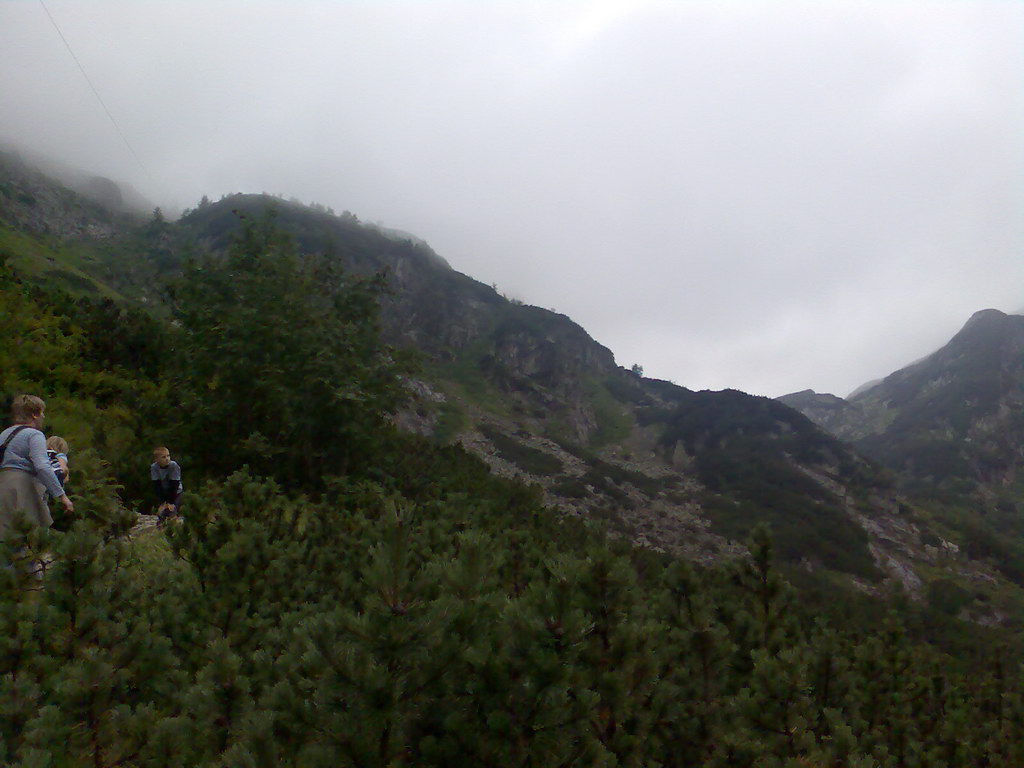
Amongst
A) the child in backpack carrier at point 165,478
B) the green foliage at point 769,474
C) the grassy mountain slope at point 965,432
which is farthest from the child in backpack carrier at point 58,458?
the grassy mountain slope at point 965,432

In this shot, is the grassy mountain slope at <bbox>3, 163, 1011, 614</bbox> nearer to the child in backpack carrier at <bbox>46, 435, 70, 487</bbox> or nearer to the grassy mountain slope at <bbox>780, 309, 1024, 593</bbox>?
the child in backpack carrier at <bbox>46, 435, 70, 487</bbox>

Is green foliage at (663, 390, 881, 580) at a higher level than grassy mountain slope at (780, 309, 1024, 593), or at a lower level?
lower

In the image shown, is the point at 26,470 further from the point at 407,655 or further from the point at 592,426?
the point at 592,426

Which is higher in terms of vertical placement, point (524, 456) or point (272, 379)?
point (272, 379)

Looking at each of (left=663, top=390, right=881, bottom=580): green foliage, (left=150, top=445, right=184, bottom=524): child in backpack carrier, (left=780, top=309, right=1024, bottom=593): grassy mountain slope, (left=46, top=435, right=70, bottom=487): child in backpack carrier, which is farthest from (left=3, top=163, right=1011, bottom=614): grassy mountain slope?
(left=780, top=309, right=1024, bottom=593): grassy mountain slope

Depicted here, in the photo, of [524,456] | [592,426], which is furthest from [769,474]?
[592,426]

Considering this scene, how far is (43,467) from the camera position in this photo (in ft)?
16.0

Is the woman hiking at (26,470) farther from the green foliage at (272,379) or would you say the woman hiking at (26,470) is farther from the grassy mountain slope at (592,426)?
the grassy mountain slope at (592,426)

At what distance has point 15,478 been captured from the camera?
4809 millimetres

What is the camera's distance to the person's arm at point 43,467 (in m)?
4.87

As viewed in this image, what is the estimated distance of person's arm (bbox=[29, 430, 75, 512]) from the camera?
4871 millimetres

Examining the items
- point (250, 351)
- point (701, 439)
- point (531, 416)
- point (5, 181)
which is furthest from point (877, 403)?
point (5, 181)

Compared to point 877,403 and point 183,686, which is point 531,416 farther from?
point 877,403

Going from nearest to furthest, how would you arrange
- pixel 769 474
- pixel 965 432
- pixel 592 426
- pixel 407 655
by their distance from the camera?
pixel 407 655
pixel 769 474
pixel 592 426
pixel 965 432
